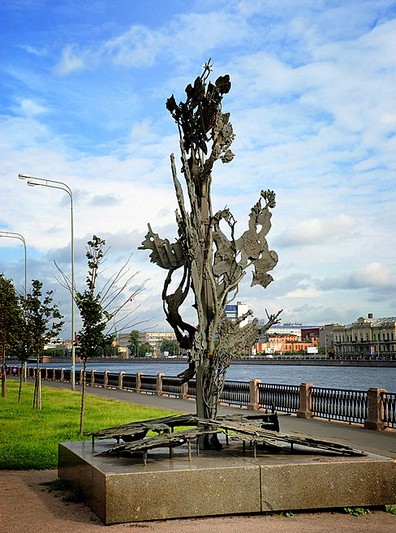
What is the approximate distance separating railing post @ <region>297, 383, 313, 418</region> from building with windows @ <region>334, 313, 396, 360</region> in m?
112

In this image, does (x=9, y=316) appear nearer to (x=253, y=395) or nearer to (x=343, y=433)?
(x=253, y=395)

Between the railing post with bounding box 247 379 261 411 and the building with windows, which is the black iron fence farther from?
the building with windows

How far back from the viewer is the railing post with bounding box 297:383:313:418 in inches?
854

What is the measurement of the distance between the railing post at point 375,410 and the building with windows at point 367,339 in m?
114

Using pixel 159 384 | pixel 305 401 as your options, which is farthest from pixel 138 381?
pixel 305 401

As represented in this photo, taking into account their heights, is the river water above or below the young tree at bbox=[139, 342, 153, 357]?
below

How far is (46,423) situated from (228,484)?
1129 centimetres

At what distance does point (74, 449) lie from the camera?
10.5m

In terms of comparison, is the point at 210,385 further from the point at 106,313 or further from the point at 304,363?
the point at 304,363

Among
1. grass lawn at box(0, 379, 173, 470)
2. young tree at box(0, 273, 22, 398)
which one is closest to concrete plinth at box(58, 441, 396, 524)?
grass lawn at box(0, 379, 173, 470)

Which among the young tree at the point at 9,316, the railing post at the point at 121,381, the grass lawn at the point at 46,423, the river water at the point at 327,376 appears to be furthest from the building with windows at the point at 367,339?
the grass lawn at the point at 46,423

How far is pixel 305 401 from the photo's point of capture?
71.6 feet

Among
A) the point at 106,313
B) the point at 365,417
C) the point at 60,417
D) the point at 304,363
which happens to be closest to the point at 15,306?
the point at 60,417

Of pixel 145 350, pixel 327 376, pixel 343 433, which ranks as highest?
pixel 145 350
